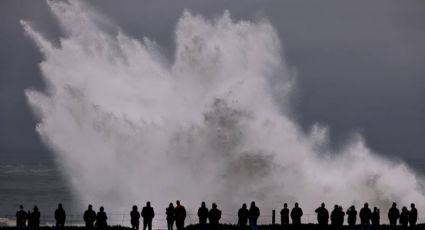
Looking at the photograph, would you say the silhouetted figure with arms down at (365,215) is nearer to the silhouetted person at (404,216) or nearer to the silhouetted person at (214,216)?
the silhouetted person at (404,216)

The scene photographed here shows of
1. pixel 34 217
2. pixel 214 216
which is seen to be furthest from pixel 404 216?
pixel 34 217

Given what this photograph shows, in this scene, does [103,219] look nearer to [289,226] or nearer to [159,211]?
[289,226]

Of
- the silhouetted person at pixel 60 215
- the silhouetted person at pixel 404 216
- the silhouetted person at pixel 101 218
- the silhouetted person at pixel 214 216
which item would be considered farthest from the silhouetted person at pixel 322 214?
the silhouetted person at pixel 60 215

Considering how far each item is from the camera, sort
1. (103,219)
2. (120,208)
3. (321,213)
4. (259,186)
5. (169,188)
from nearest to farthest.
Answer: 1. (103,219)
2. (321,213)
3. (259,186)
4. (169,188)
5. (120,208)

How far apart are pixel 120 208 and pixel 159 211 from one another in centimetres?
1164

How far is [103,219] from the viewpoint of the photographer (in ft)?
137

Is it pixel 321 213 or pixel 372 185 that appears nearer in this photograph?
pixel 321 213

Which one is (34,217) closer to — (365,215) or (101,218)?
(101,218)

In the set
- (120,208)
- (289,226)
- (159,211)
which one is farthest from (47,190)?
(289,226)

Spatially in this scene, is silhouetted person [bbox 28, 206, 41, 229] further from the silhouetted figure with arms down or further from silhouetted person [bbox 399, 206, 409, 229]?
silhouetted person [bbox 399, 206, 409, 229]

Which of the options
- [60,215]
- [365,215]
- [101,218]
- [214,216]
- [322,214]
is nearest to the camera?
[101,218]

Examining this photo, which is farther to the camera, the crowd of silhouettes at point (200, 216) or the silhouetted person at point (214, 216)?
the silhouetted person at point (214, 216)

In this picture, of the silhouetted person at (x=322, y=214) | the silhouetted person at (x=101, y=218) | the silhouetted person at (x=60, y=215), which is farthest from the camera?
the silhouetted person at (x=322, y=214)

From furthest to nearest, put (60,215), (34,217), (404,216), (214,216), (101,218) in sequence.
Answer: (404,216), (34,217), (214,216), (60,215), (101,218)
